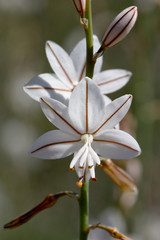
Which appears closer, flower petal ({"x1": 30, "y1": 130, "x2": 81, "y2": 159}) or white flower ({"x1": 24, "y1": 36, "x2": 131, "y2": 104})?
flower petal ({"x1": 30, "y1": 130, "x2": 81, "y2": 159})

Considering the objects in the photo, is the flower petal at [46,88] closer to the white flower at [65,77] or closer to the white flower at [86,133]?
the white flower at [65,77]

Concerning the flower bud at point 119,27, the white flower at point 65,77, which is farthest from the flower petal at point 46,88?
the flower bud at point 119,27

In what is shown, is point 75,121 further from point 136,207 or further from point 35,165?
point 35,165

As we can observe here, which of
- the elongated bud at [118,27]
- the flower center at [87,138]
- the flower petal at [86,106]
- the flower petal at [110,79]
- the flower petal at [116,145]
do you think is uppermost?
the elongated bud at [118,27]

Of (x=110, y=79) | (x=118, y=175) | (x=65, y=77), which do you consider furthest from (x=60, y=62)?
(x=118, y=175)

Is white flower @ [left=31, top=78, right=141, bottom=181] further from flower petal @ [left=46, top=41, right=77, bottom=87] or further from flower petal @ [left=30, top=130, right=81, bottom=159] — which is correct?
flower petal @ [left=46, top=41, right=77, bottom=87]

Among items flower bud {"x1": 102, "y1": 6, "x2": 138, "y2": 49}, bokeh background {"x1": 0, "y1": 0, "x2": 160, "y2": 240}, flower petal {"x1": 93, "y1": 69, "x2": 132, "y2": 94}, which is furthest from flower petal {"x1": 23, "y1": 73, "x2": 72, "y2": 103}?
bokeh background {"x1": 0, "y1": 0, "x2": 160, "y2": 240}
